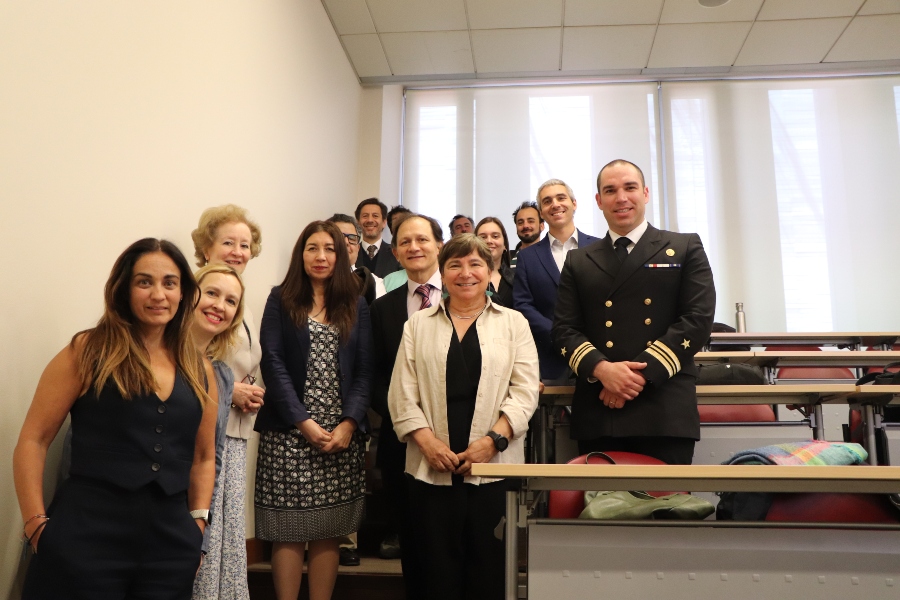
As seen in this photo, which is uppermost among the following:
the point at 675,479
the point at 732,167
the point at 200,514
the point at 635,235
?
the point at 732,167

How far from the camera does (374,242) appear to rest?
15.0 feet

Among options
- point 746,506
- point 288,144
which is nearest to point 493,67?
point 288,144

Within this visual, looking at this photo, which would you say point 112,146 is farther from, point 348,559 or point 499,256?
point 499,256

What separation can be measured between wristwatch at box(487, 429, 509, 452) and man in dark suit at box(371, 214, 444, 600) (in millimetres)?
440

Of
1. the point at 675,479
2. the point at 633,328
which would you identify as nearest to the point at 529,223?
the point at 633,328

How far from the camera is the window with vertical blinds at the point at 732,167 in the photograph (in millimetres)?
5598

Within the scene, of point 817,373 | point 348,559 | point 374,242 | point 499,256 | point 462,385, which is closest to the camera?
point 462,385

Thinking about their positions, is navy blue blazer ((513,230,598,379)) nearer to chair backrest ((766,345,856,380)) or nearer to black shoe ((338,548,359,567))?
black shoe ((338,548,359,567))

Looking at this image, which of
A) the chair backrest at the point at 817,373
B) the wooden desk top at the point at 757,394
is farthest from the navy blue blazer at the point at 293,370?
the chair backrest at the point at 817,373

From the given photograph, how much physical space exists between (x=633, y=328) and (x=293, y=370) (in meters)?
1.11

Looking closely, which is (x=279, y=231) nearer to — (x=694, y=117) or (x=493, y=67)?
(x=493, y=67)

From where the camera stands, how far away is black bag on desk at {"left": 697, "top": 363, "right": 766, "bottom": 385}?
10.2ft

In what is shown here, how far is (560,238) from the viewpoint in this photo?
3369 mm

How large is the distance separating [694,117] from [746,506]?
4676mm
